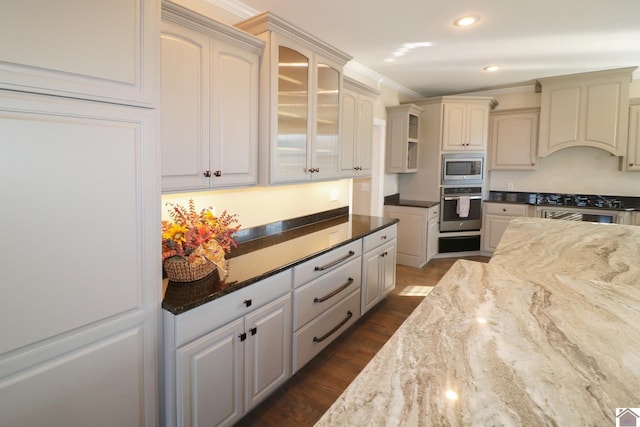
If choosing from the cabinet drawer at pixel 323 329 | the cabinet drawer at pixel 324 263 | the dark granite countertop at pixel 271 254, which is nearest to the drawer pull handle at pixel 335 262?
the cabinet drawer at pixel 324 263

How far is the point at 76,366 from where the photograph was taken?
3.85 ft

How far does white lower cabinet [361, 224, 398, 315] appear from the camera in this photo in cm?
297

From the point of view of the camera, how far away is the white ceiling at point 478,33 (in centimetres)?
247

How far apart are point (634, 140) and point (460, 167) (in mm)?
1985

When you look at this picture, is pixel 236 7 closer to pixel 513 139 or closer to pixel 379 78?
pixel 379 78

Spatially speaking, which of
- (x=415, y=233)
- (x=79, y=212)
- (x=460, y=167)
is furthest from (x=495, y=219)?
(x=79, y=212)

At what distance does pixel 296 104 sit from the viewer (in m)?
2.44

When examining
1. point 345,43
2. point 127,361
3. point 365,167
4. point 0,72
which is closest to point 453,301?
point 127,361

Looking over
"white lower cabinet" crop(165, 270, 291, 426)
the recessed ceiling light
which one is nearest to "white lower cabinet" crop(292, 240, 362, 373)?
"white lower cabinet" crop(165, 270, 291, 426)

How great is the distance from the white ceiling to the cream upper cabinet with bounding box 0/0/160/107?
139 cm

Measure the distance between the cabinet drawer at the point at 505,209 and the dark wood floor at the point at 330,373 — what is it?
2.19 metres

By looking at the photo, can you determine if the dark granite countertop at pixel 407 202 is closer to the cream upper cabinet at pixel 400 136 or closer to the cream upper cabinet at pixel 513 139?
the cream upper cabinet at pixel 400 136

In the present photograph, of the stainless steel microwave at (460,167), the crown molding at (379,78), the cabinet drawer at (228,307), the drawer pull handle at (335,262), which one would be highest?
the crown molding at (379,78)

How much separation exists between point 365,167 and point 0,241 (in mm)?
2927
